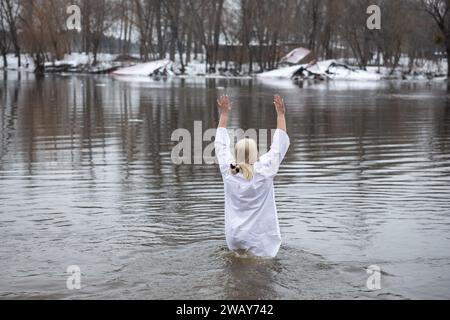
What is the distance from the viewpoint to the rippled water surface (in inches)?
268

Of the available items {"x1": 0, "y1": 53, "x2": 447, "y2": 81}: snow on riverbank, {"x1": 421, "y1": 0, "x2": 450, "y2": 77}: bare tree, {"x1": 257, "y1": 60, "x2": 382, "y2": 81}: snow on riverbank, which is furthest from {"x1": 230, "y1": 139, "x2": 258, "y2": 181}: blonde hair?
{"x1": 421, "y1": 0, "x2": 450, "y2": 77}: bare tree

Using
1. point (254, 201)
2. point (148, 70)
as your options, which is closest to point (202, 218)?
point (254, 201)

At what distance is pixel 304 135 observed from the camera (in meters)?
18.5

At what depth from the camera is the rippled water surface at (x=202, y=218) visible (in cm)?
681

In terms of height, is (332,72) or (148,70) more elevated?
(148,70)

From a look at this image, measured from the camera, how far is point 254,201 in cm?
694

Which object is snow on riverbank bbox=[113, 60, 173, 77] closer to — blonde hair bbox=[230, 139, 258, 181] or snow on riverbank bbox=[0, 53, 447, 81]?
snow on riverbank bbox=[0, 53, 447, 81]

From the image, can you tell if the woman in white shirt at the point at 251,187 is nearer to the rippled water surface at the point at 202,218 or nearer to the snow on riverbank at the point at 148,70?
the rippled water surface at the point at 202,218

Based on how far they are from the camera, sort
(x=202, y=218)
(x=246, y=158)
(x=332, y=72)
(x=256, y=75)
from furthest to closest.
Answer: (x=256, y=75), (x=332, y=72), (x=202, y=218), (x=246, y=158)

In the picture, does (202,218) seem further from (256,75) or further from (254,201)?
(256,75)

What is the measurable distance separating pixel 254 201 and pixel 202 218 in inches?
102

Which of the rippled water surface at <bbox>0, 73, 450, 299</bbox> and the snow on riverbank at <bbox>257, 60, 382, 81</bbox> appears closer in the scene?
the rippled water surface at <bbox>0, 73, 450, 299</bbox>

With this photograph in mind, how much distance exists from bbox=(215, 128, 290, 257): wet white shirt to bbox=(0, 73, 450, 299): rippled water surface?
25 cm
